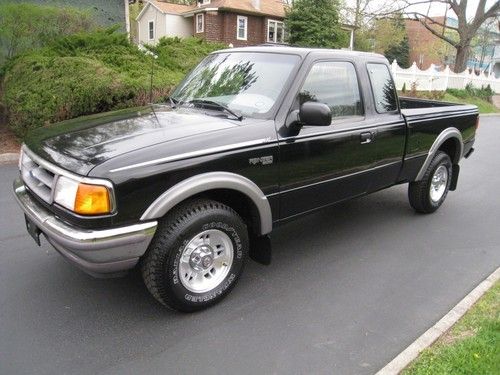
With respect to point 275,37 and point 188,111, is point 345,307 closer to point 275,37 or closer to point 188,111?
point 188,111

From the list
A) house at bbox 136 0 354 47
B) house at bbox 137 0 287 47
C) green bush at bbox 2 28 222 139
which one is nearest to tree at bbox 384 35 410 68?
house at bbox 136 0 354 47

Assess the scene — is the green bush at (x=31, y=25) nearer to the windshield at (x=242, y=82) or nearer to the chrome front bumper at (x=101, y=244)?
the windshield at (x=242, y=82)

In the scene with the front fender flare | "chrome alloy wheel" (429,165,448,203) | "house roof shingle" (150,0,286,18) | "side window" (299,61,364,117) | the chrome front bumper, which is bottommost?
"chrome alloy wheel" (429,165,448,203)

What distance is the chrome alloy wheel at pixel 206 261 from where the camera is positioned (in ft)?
Result: 10.6

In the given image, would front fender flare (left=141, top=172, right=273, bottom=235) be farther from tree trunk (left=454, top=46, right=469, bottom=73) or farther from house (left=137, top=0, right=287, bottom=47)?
tree trunk (left=454, top=46, right=469, bottom=73)

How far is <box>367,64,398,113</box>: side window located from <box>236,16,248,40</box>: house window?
29.3 meters

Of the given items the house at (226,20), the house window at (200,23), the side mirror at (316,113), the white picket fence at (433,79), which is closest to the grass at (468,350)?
the side mirror at (316,113)

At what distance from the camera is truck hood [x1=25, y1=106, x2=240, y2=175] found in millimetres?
2896

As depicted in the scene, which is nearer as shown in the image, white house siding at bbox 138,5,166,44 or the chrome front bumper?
the chrome front bumper

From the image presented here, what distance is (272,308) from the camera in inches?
137

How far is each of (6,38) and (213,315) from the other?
9193mm

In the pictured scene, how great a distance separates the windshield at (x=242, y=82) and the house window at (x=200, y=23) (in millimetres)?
30022

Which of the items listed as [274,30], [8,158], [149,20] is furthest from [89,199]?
[149,20]

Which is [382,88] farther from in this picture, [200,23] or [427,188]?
[200,23]
